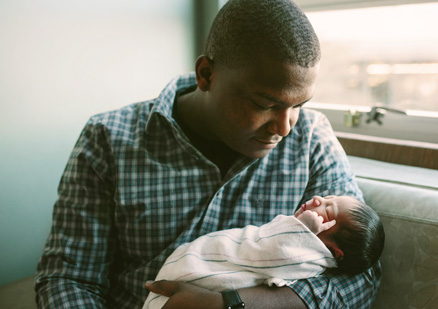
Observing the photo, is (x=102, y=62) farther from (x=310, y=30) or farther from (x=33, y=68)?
(x=310, y=30)

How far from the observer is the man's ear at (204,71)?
1173 mm

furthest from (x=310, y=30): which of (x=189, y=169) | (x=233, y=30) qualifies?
(x=189, y=169)

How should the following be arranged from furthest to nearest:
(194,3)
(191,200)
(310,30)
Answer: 1. (194,3)
2. (191,200)
3. (310,30)

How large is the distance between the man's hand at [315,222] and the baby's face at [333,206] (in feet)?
0.08

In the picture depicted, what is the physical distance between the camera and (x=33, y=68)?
1588mm

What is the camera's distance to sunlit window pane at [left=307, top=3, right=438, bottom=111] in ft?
5.19

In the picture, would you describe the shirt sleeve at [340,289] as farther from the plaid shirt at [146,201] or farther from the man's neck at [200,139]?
the man's neck at [200,139]

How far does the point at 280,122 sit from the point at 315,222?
0.28 meters

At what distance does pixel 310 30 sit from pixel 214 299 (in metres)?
0.72

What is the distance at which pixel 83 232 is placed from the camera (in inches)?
44.3

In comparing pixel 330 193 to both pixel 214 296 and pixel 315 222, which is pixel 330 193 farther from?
pixel 214 296

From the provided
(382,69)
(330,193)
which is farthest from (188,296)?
(382,69)

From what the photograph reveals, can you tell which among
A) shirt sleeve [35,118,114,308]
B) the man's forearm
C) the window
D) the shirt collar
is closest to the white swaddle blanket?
the man's forearm

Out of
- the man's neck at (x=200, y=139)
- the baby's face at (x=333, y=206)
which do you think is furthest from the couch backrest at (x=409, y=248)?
the man's neck at (x=200, y=139)
